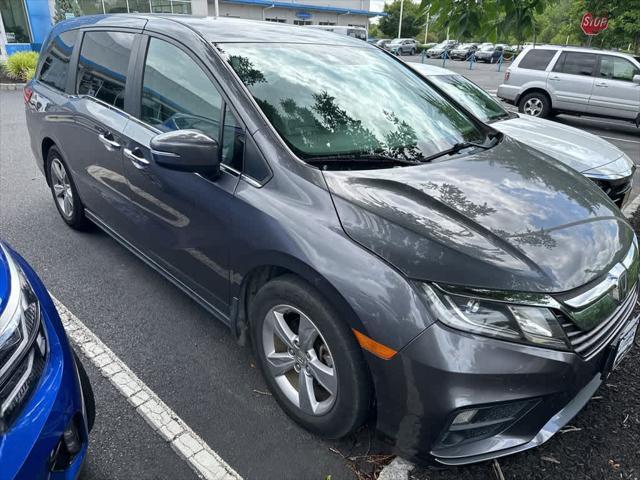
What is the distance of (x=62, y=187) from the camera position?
426cm

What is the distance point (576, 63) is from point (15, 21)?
67.7ft

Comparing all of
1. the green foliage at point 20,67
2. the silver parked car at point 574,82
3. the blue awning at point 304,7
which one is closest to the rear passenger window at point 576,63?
the silver parked car at point 574,82

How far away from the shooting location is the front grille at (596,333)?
1.77 metres

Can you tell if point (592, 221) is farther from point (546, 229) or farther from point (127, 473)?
point (127, 473)

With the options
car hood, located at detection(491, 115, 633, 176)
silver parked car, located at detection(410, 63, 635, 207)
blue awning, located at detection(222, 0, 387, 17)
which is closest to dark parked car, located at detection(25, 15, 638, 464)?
silver parked car, located at detection(410, 63, 635, 207)

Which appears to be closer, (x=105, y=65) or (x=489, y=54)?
(x=105, y=65)

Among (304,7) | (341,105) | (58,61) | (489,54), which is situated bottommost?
(489,54)

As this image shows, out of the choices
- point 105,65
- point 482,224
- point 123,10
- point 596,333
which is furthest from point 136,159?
point 123,10

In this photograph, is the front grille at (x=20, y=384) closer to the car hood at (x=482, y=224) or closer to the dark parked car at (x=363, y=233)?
the dark parked car at (x=363, y=233)

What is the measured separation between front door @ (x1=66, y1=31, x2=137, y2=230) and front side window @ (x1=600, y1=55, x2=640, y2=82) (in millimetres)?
10627

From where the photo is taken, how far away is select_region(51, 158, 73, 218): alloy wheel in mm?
4125

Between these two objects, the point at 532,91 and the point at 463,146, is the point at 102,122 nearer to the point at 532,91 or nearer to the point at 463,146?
the point at 463,146

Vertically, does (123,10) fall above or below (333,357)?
above

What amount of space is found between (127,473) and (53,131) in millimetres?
3032
